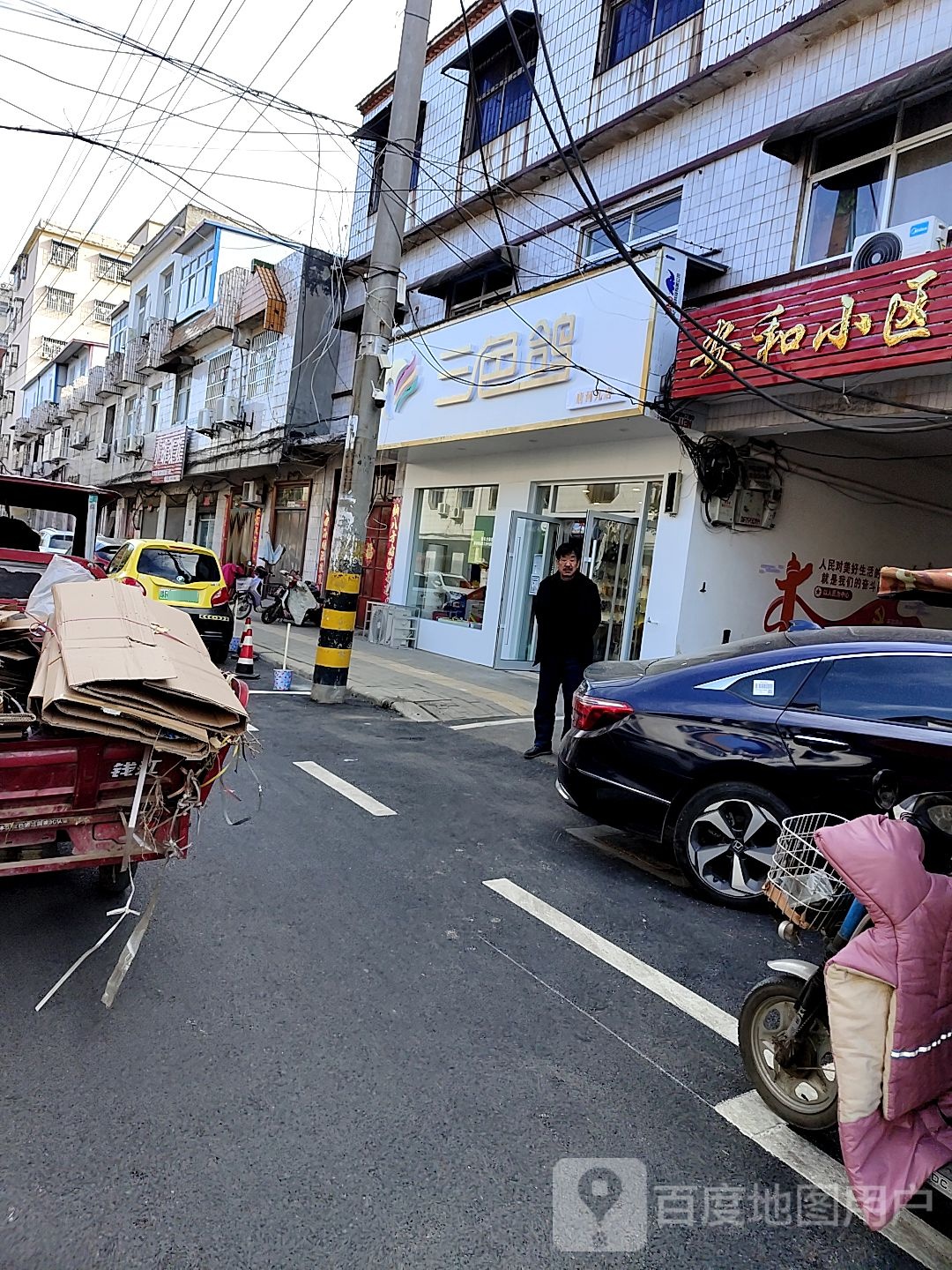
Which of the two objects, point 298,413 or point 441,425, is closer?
point 441,425

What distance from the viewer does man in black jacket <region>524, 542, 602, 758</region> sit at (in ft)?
25.4

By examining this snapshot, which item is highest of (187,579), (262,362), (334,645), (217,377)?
(217,377)

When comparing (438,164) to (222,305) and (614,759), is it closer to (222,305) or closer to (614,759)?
(222,305)

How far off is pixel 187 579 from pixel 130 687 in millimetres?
8427

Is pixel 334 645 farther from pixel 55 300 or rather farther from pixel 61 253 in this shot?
pixel 55 300

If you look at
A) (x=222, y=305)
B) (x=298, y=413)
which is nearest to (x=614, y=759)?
(x=298, y=413)

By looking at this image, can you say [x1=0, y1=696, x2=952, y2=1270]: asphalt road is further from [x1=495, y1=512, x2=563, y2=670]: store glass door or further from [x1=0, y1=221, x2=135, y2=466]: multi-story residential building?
[x1=0, y1=221, x2=135, y2=466]: multi-story residential building

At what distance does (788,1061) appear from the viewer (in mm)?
2709

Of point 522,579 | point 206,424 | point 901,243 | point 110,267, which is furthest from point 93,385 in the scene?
point 901,243

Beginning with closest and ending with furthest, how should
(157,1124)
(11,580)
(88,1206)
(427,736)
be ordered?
(88,1206), (157,1124), (11,580), (427,736)

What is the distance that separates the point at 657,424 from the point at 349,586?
421 cm

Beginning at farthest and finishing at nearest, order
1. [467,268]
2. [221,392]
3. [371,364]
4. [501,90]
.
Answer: [221,392] < [501,90] < [467,268] < [371,364]

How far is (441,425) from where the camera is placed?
1343 centimetres

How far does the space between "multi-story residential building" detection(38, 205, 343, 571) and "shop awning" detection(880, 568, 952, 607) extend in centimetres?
1569
